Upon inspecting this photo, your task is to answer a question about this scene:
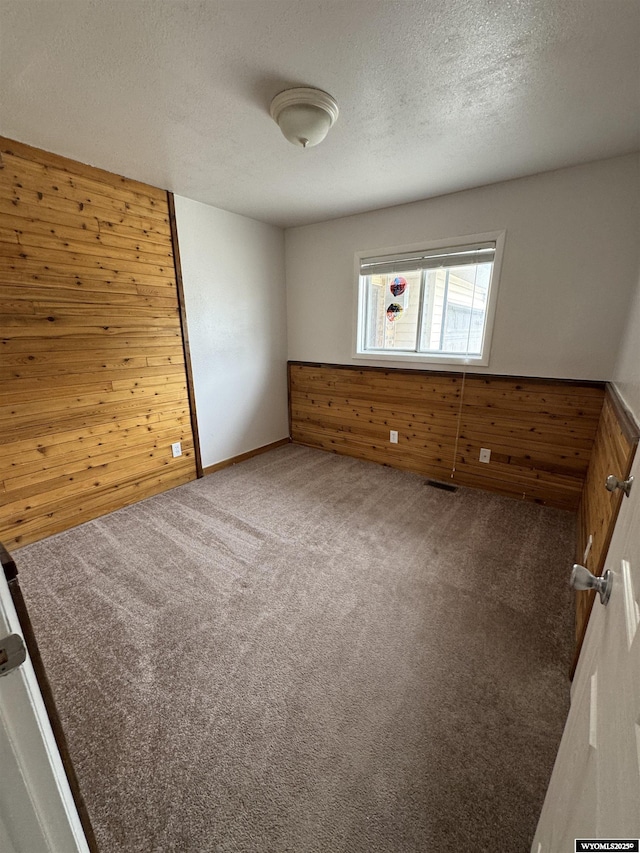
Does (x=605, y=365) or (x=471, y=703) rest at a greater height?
(x=605, y=365)

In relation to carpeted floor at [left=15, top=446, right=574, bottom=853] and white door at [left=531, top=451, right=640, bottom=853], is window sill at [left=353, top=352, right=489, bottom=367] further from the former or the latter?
white door at [left=531, top=451, right=640, bottom=853]

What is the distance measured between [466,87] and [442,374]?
6.14ft

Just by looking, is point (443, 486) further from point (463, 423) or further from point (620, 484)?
point (620, 484)

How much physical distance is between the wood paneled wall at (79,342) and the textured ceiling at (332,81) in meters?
0.27

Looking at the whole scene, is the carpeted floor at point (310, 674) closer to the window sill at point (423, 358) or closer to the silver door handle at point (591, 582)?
the silver door handle at point (591, 582)

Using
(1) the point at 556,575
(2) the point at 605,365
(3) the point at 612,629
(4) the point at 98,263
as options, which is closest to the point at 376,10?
(3) the point at 612,629

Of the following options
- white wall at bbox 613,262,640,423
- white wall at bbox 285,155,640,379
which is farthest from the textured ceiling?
white wall at bbox 613,262,640,423

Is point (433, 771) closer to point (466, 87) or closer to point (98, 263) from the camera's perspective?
point (466, 87)

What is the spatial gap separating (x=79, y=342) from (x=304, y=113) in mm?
1966

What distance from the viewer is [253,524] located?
2492 millimetres

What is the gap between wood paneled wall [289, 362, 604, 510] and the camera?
2.52m

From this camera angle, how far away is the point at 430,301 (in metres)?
3.04

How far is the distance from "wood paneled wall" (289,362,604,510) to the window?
0.87 ft

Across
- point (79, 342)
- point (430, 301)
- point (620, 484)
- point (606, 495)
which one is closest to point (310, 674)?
point (620, 484)
